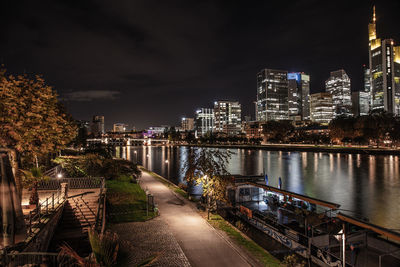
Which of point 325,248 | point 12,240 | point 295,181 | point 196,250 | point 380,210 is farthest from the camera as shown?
point 295,181

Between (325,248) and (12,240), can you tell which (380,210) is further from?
(12,240)

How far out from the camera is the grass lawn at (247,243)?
1229 cm

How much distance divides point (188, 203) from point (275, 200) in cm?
725

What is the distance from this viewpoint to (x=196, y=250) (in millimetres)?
12773

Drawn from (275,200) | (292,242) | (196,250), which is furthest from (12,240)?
(275,200)

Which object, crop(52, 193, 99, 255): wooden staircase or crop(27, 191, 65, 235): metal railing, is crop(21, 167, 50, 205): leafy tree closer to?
crop(27, 191, 65, 235): metal railing

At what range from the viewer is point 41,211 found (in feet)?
51.0

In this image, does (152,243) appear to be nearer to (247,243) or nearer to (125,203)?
(247,243)

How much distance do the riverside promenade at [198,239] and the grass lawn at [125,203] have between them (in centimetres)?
160

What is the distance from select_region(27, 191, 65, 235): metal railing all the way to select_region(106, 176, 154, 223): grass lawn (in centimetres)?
343

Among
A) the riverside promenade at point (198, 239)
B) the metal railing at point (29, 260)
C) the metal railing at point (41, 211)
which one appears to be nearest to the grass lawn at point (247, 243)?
the riverside promenade at point (198, 239)

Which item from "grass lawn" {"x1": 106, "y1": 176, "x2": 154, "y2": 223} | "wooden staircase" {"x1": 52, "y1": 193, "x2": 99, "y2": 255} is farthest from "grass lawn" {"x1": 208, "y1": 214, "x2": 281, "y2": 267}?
"wooden staircase" {"x1": 52, "y1": 193, "x2": 99, "y2": 255}

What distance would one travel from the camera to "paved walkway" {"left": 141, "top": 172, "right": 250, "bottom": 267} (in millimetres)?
11766

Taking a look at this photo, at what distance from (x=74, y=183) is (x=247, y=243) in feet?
53.7
